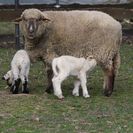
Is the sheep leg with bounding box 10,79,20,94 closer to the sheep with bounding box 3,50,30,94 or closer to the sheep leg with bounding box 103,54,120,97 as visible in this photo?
the sheep with bounding box 3,50,30,94

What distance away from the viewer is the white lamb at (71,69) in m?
9.64

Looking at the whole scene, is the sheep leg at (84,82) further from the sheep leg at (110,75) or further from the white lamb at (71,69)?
the sheep leg at (110,75)

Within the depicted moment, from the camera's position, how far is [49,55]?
10203mm

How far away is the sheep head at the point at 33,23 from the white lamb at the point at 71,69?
612mm

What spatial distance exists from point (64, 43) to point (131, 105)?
5.35ft

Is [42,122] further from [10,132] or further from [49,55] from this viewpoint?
[49,55]

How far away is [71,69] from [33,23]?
1.03 metres

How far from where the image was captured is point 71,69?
9727mm

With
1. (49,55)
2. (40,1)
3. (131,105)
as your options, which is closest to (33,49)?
(49,55)

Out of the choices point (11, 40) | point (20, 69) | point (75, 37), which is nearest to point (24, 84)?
point (20, 69)

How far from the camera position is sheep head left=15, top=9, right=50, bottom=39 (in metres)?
10.0

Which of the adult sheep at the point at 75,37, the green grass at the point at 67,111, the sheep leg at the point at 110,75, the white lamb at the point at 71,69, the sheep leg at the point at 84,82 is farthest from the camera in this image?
the sheep leg at the point at 110,75

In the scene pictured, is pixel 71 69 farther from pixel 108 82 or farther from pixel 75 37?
pixel 108 82

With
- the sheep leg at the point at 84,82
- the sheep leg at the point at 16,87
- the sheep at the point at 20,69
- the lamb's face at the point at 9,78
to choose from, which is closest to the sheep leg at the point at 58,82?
the sheep leg at the point at 84,82
